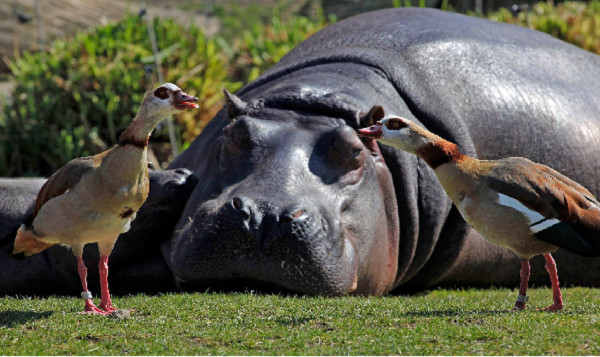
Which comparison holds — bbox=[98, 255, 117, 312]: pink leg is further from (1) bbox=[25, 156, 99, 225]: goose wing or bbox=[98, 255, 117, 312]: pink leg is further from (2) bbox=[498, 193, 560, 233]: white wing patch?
(2) bbox=[498, 193, 560, 233]: white wing patch

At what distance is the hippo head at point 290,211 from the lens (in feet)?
17.4

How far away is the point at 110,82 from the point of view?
35.9 ft

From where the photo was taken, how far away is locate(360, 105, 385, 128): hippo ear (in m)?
6.06

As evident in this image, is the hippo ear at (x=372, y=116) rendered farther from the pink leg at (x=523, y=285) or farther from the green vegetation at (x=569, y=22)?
the green vegetation at (x=569, y=22)

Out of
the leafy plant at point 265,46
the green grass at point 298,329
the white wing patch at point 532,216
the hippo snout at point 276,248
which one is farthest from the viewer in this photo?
the leafy plant at point 265,46

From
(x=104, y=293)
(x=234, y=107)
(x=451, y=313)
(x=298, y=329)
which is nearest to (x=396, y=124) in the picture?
(x=451, y=313)

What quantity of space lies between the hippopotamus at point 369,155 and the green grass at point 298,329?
49cm

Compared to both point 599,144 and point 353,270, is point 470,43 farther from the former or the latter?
point 353,270

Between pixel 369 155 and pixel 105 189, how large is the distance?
92.0 inches

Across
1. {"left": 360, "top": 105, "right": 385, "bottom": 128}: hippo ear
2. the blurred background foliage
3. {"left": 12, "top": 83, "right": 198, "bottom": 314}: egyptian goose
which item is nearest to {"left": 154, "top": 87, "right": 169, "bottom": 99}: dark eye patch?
{"left": 12, "top": 83, "right": 198, "bottom": 314}: egyptian goose

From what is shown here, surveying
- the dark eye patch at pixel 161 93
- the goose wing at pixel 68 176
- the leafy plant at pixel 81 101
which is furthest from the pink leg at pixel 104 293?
the leafy plant at pixel 81 101

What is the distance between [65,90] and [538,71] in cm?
582

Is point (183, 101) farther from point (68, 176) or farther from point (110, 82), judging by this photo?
point (110, 82)

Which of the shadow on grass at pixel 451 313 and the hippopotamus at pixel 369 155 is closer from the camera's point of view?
the shadow on grass at pixel 451 313
